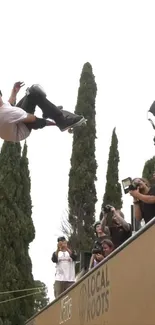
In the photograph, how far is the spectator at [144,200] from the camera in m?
6.50

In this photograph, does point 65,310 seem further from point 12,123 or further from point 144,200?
point 12,123

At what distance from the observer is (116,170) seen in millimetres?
31516

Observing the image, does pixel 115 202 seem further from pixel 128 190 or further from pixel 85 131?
pixel 128 190

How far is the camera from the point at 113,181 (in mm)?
30844

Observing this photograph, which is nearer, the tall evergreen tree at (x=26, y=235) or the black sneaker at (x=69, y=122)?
the black sneaker at (x=69, y=122)

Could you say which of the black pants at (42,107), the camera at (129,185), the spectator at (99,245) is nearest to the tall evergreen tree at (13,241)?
the spectator at (99,245)

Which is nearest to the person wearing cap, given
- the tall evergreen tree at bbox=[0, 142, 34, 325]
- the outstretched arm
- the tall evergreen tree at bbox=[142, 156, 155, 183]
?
the outstretched arm

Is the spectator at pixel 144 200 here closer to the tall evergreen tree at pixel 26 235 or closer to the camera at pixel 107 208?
the camera at pixel 107 208

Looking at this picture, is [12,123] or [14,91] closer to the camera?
[12,123]

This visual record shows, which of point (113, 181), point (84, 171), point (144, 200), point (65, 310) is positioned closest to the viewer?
point (144, 200)

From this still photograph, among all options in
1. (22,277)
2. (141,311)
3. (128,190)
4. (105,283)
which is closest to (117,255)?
(105,283)

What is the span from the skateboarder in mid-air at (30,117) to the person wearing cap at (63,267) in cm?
478

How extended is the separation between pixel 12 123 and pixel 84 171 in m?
24.3

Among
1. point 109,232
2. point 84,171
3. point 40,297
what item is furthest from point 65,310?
point 40,297
